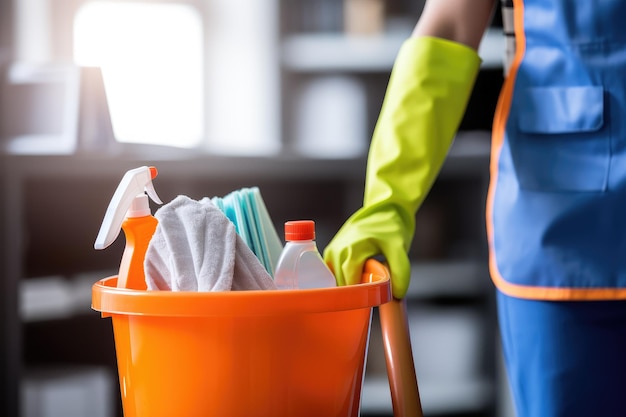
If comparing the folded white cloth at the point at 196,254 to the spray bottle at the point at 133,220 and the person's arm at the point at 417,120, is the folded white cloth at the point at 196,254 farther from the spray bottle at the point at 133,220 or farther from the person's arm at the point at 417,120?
the person's arm at the point at 417,120

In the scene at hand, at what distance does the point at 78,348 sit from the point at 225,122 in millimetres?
887

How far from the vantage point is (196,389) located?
0.63 m

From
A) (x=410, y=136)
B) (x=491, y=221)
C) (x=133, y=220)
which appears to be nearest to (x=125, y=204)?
(x=133, y=220)

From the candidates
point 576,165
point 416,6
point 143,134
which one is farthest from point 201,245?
point 416,6

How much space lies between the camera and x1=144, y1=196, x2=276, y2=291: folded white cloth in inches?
25.6

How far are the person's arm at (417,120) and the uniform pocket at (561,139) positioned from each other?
0.30 ft

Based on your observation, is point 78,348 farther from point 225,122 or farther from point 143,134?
point 225,122

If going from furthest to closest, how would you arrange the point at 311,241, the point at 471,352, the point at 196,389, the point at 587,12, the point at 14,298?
the point at 471,352
the point at 14,298
the point at 587,12
the point at 311,241
the point at 196,389

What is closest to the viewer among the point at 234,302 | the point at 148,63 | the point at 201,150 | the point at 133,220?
the point at 234,302

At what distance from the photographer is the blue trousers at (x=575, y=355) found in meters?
0.92

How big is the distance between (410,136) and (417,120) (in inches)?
0.9

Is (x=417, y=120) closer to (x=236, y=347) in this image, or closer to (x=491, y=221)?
(x=491, y=221)

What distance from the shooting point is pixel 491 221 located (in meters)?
1.03

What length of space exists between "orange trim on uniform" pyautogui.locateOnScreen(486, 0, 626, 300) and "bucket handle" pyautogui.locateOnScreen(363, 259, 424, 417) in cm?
32
